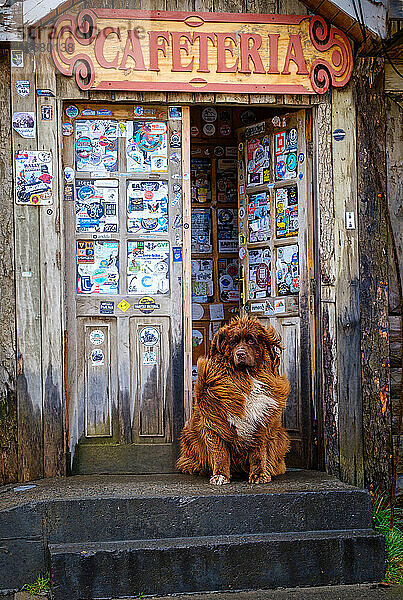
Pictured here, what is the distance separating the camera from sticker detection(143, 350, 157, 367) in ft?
19.1

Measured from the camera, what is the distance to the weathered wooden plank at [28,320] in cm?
544

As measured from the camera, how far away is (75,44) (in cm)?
557

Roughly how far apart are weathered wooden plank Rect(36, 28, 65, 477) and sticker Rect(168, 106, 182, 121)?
833 millimetres

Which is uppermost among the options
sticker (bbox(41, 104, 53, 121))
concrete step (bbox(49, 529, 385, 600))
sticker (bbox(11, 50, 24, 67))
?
sticker (bbox(11, 50, 24, 67))

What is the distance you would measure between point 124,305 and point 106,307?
0.43 ft

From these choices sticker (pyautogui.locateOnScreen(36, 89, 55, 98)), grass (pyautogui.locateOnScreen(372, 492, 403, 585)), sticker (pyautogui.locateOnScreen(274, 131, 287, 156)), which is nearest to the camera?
grass (pyautogui.locateOnScreen(372, 492, 403, 585))

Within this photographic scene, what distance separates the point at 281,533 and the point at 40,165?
9.52ft

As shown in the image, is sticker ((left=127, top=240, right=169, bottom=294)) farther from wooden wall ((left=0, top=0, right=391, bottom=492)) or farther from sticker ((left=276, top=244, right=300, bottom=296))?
sticker ((left=276, top=244, right=300, bottom=296))

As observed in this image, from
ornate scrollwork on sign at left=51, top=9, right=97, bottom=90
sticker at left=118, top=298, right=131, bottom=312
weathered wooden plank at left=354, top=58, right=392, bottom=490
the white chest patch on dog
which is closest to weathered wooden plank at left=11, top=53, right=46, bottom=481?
ornate scrollwork on sign at left=51, top=9, right=97, bottom=90

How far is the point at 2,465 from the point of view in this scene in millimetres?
5418

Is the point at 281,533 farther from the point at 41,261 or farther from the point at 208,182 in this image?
the point at 208,182

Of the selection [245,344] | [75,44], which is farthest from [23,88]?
[245,344]

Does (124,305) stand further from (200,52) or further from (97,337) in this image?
(200,52)

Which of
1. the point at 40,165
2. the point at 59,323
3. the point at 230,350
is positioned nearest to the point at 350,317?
the point at 230,350
